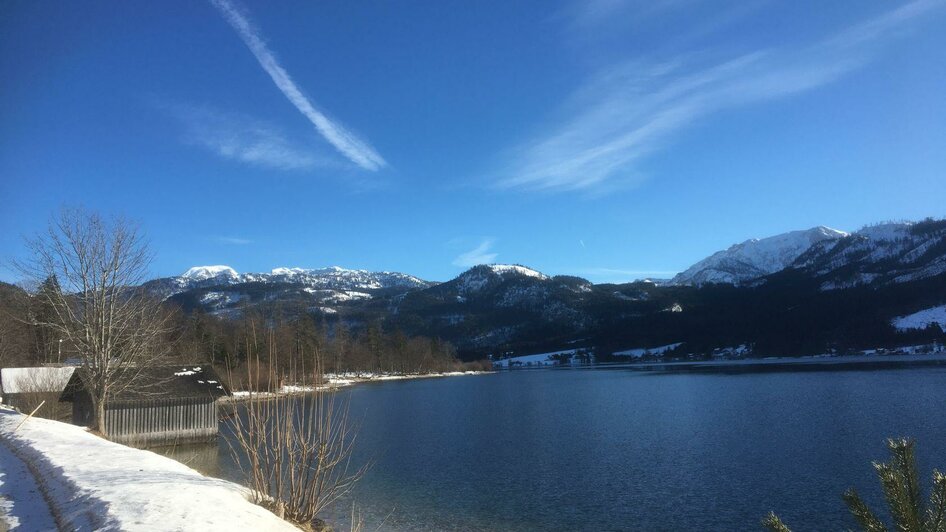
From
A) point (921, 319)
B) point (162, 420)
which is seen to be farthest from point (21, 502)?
point (921, 319)

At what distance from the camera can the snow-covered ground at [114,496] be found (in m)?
8.03

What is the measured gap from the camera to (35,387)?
3397cm

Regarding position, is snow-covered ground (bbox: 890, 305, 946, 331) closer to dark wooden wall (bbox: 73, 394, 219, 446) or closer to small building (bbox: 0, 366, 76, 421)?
dark wooden wall (bbox: 73, 394, 219, 446)

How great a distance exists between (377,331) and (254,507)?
13436 centimetres

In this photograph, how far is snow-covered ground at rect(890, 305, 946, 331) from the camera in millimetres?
152075

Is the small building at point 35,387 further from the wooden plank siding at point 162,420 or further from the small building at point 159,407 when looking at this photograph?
the wooden plank siding at point 162,420

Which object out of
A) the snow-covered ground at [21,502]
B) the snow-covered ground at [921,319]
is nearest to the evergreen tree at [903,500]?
the snow-covered ground at [21,502]

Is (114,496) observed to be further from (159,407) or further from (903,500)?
(159,407)

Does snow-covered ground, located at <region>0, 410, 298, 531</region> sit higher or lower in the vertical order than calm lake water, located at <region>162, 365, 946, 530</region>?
higher

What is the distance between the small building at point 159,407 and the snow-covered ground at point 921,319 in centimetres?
18119

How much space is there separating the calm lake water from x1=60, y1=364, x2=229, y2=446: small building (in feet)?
8.70

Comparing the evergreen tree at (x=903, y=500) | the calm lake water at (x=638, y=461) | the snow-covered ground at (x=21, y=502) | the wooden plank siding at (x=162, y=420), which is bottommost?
the calm lake water at (x=638, y=461)

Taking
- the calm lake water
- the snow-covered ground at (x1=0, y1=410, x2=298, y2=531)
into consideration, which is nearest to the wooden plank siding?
the calm lake water

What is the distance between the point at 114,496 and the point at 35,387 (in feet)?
107
